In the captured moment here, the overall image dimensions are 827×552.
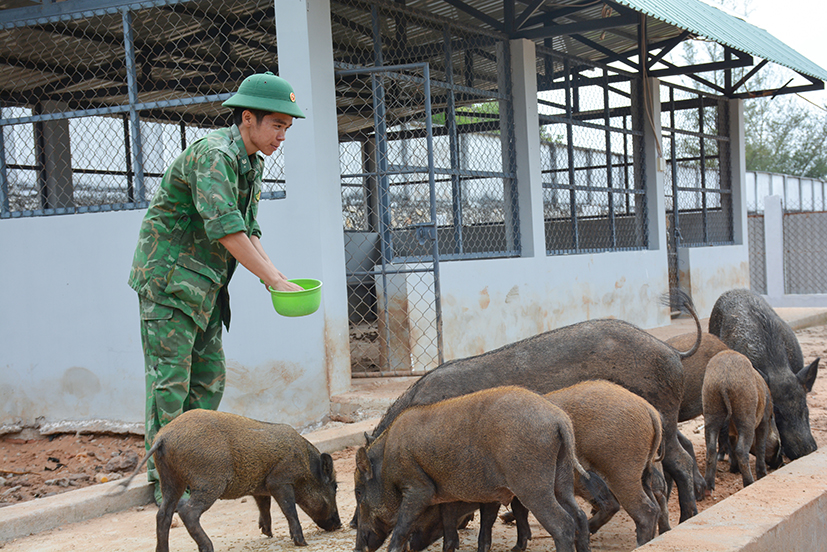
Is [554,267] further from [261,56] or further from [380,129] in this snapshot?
[261,56]

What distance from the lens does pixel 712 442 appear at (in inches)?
163

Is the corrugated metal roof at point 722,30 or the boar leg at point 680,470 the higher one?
the corrugated metal roof at point 722,30

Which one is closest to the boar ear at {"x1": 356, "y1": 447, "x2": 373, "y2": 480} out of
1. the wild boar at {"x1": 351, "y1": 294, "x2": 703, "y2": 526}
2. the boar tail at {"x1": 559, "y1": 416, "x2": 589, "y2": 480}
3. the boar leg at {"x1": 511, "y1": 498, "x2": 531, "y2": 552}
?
the wild boar at {"x1": 351, "y1": 294, "x2": 703, "y2": 526}

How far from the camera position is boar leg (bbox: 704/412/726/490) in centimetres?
412

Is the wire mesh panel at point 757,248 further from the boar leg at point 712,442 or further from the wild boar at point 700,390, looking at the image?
the boar leg at point 712,442

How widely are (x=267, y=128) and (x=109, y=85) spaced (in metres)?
7.46

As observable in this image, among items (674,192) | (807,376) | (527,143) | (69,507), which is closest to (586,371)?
(807,376)

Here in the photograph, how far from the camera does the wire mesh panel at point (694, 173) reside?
12.1m

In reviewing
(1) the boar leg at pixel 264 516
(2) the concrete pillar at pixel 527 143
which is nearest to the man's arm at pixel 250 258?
(1) the boar leg at pixel 264 516

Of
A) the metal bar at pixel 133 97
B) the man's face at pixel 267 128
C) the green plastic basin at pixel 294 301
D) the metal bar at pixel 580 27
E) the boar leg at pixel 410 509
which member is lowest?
the boar leg at pixel 410 509

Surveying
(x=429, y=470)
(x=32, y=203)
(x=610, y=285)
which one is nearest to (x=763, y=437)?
(x=429, y=470)

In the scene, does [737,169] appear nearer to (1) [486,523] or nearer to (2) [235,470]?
(1) [486,523]

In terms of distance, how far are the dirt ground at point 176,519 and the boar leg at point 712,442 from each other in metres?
0.11

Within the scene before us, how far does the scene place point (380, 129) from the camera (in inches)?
268
